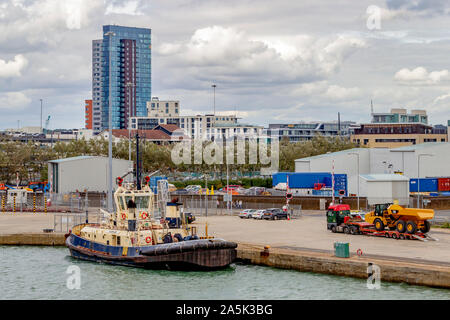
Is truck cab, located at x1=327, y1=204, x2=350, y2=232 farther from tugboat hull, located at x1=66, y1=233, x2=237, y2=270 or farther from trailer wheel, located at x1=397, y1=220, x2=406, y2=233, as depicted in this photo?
tugboat hull, located at x1=66, y1=233, x2=237, y2=270

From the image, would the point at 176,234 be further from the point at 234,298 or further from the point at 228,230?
the point at 228,230

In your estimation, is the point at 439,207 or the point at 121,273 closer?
the point at 121,273

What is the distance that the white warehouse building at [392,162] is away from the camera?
91250 millimetres

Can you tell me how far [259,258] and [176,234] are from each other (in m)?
5.34

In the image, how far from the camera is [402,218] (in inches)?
1834

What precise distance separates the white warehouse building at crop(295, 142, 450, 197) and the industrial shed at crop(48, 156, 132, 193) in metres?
30.4

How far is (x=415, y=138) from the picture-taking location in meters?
172

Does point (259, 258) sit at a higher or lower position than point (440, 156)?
lower

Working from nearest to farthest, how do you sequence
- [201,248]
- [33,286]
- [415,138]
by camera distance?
[33,286] → [201,248] → [415,138]

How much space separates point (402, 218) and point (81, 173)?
190ft

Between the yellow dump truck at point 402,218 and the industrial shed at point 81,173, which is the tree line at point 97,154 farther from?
the yellow dump truck at point 402,218

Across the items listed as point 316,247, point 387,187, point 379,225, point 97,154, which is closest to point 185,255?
point 316,247

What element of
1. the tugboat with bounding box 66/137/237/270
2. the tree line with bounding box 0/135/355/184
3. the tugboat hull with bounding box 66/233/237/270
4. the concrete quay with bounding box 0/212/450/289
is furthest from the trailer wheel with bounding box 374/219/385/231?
the tree line with bounding box 0/135/355/184
